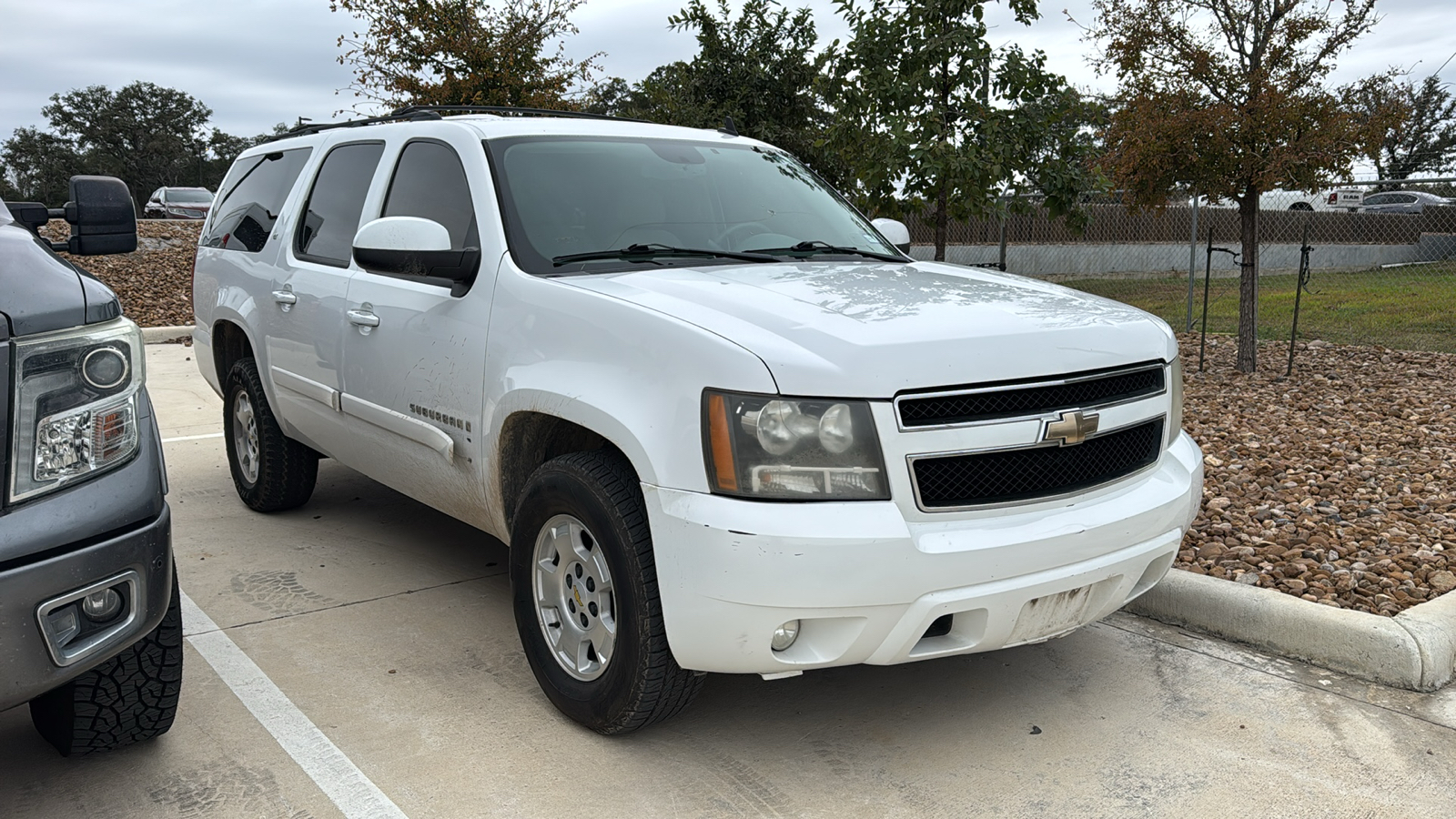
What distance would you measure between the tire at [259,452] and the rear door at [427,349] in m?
1.06

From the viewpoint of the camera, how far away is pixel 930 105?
28.8 feet

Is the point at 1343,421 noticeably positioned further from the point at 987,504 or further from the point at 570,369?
the point at 570,369

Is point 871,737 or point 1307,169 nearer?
point 871,737

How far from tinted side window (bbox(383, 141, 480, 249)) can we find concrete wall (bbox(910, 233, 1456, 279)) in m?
15.6

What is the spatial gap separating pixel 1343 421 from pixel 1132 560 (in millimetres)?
5187

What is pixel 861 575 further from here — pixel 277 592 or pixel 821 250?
pixel 277 592

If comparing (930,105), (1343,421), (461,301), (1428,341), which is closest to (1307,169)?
(1343,421)

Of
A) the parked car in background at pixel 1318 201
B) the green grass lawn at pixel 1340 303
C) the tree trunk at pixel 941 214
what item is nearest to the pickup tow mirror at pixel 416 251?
the tree trunk at pixel 941 214

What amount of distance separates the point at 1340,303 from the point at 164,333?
47.1 ft

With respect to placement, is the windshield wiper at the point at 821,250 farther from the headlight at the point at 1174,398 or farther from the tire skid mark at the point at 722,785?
the tire skid mark at the point at 722,785

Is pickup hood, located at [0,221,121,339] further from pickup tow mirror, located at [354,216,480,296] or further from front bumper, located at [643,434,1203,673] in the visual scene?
front bumper, located at [643,434,1203,673]

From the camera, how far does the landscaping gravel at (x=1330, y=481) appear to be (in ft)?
15.0

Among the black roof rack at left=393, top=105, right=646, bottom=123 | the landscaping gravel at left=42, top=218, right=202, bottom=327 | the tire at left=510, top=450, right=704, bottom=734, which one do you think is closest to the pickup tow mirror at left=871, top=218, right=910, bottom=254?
the black roof rack at left=393, top=105, right=646, bottom=123

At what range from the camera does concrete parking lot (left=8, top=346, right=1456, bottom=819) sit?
303 centimetres
